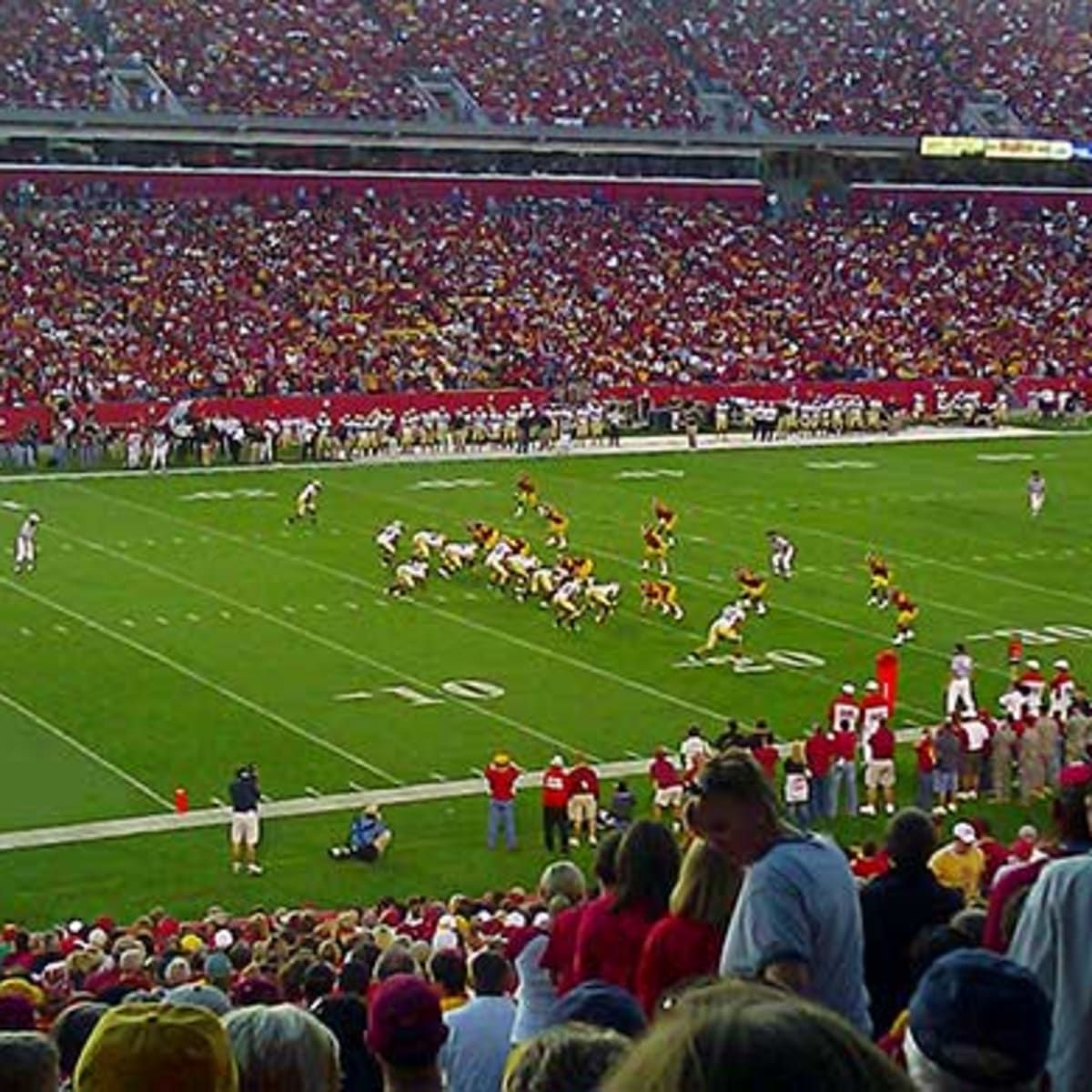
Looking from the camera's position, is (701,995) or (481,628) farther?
(481,628)

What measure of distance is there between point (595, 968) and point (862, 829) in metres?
11.4

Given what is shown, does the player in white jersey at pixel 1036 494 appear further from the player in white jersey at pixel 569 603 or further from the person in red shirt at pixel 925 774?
the person in red shirt at pixel 925 774

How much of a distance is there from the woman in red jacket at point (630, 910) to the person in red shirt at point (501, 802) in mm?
10102

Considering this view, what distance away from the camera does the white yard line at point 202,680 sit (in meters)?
18.4

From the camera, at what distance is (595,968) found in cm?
556

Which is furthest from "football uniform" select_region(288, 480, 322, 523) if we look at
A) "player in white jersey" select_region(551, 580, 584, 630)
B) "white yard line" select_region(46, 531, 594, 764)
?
"player in white jersey" select_region(551, 580, 584, 630)

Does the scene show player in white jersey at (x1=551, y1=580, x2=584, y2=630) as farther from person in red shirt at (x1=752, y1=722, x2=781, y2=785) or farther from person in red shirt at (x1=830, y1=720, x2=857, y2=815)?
person in red shirt at (x1=752, y1=722, x2=781, y2=785)

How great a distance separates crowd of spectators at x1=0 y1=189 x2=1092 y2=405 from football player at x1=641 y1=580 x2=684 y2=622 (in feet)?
55.7

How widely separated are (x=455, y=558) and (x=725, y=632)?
16.2 ft

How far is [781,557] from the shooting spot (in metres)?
26.3

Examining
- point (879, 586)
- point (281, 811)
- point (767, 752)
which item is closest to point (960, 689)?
point (767, 752)

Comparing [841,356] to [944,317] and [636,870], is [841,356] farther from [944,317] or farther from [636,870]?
[636,870]

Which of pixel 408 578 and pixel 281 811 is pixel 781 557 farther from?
pixel 281 811

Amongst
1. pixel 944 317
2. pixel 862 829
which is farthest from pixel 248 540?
pixel 944 317
